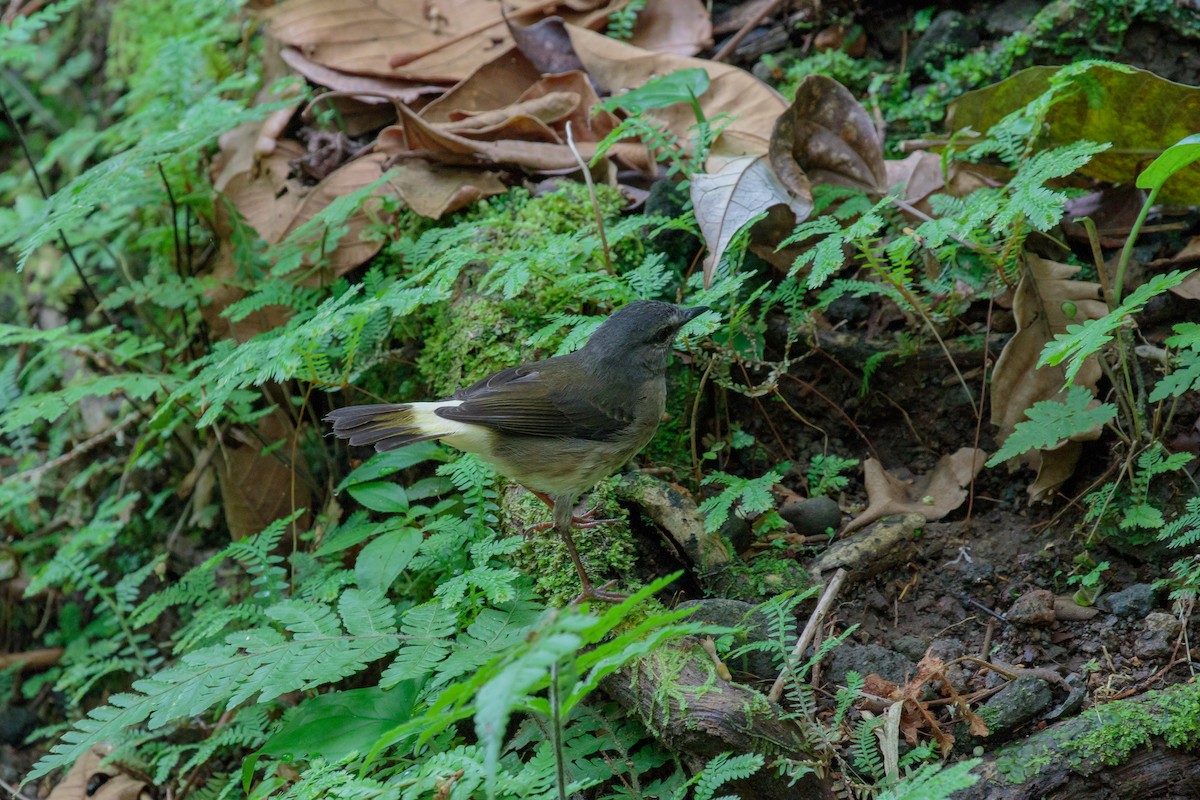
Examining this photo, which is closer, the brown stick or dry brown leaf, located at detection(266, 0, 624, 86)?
the brown stick

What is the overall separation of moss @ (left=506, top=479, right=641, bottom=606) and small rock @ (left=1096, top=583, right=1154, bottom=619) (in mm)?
1576

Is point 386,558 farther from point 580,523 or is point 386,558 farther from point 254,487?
point 254,487

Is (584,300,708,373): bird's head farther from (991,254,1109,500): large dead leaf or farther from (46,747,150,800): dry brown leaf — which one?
(46,747,150,800): dry brown leaf

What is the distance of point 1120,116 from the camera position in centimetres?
402

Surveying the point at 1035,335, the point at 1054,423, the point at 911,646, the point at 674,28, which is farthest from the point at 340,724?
the point at 674,28

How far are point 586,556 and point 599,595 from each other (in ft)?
0.93

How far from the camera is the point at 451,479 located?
394cm

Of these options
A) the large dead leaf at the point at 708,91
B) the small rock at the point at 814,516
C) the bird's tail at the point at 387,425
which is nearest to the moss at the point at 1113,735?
the small rock at the point at 814,516

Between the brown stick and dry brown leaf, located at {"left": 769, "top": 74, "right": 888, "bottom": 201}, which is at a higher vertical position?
dry brown leaf, located at {"left": 769, "top": 74, "right": 888, "bottom": 201}

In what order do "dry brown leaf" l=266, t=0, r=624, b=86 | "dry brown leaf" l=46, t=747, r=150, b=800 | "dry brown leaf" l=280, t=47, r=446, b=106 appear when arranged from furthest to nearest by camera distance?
"dry brown leaf" l=266, t=0, r=624, b=86, "dry brown leaf" l=280, t=47, r=446, b=106, "dry brown leaf" l=46, t=747, r=150, b=800

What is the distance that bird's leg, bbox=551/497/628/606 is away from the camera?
3385mm

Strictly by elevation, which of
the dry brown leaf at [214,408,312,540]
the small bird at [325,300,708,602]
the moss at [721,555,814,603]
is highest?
the small bird at [325,300,708,602]

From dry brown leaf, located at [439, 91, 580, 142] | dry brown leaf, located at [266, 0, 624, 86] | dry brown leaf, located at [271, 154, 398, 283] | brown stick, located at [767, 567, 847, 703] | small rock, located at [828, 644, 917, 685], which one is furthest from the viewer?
dry brown leaf, located at [266, 0, 624, 86]

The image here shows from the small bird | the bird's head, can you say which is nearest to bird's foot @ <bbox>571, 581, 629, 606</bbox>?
the small bird
